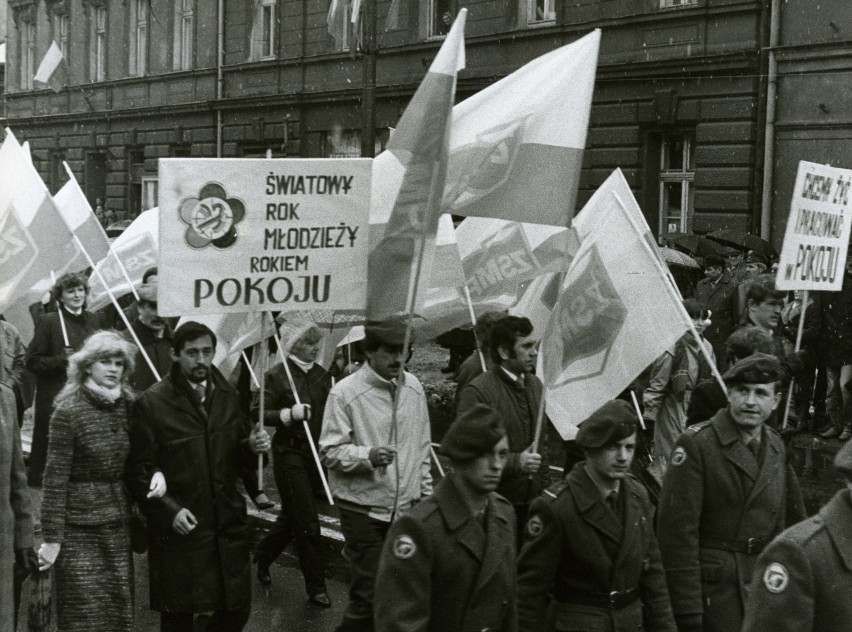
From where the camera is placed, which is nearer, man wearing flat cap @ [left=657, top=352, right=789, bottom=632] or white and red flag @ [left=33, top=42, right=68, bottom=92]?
man wearing flat cap @ [left=657, top=352, right=789, bottom=632]

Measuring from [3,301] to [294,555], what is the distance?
8.55ft

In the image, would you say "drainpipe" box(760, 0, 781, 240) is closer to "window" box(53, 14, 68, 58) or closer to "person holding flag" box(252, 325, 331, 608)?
"person holding flag" box(252, 325, 331, 608)

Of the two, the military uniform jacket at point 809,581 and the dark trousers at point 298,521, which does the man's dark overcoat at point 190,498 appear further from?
the military uniform jacket at point 809,581

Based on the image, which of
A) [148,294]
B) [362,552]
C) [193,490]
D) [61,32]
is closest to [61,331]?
[148,294]

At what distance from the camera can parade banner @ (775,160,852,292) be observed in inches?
342

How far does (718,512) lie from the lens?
17.2 ft

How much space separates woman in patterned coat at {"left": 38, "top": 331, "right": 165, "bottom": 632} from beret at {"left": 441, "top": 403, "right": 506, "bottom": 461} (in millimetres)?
2013

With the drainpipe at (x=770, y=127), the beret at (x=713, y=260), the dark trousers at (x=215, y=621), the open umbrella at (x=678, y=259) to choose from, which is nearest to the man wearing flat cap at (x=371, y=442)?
the dark trousers at (x=215, y=621)

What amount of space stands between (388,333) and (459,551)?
205 centimetres

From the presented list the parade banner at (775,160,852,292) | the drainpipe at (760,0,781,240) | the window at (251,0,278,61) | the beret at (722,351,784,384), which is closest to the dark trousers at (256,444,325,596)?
the parade banner at (775,160,852,292)

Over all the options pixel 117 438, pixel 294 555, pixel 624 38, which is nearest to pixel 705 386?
pixel 117 438

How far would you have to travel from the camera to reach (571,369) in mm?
7160

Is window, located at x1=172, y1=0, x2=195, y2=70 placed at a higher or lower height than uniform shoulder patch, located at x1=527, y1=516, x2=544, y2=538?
higher

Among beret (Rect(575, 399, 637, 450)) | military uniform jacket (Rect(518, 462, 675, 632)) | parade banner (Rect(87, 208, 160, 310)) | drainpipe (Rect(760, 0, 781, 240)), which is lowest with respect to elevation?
military uniform jacket (Rect(518, 462, 675, 632))
